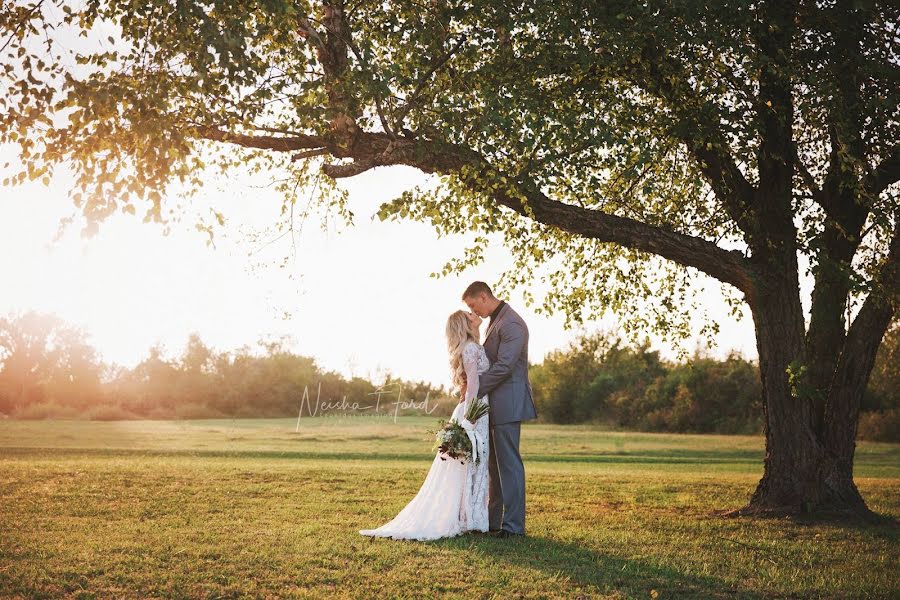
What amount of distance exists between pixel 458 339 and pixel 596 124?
3.41 metres

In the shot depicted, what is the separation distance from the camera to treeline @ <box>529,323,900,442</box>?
4369cm

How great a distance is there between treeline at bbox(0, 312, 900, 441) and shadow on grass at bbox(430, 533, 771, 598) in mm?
31661

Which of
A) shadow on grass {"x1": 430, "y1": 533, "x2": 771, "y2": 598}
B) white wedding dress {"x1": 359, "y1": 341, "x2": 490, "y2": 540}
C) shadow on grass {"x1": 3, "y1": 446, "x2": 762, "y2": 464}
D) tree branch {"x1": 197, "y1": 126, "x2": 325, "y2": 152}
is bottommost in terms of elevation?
shadow on grass {"x1": 3, "y1": 446, "x2": 762, "y2": 464}

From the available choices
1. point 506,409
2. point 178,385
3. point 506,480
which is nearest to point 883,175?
point 506,409

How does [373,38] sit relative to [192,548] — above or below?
above

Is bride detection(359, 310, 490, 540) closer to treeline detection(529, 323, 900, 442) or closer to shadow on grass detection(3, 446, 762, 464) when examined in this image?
shadow on grass detection(3, 446, 762, 464)

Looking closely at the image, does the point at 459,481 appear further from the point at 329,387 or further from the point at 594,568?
the point at 329,387

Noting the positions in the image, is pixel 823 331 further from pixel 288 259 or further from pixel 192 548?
pixel 192 548

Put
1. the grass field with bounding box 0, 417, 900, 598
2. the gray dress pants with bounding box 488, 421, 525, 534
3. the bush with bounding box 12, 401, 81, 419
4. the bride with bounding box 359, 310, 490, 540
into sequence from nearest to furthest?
the grass field with bounding box 0, 417, 900, 598 < the bride with bounding box 359, 310, 490, 540 < the gray dress pants with bounding box 488, 421, 525, 534 < the bush with bounding box 12, 401, 81, 419

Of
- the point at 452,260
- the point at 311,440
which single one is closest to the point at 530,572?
the point at 452,260

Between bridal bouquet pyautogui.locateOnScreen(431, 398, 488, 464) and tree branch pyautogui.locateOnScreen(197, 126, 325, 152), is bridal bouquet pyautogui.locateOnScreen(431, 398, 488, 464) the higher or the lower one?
the lower one

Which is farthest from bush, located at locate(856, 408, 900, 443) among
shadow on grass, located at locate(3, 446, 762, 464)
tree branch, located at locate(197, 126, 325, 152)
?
Result: tree branch, located at locate(197, 126, 325, 152)

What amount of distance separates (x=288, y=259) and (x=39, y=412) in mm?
33538

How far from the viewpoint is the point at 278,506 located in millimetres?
12445
